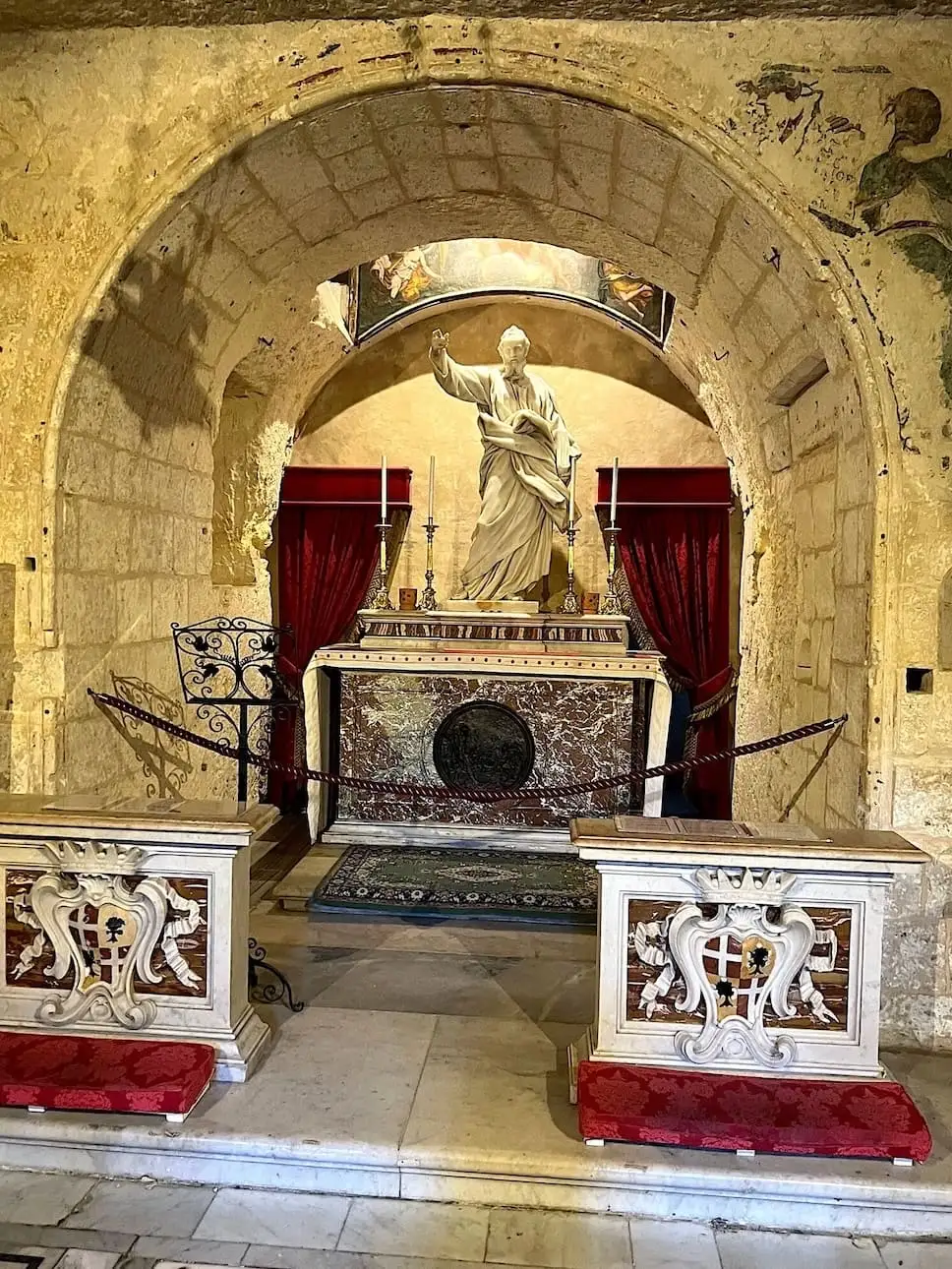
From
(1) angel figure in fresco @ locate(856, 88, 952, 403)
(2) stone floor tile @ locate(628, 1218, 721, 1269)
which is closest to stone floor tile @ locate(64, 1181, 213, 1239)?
(2) stone floor tile @ locate(628, 1218, 721, 1269)

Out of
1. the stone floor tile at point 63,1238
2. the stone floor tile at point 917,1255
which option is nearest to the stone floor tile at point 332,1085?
the stone floor tile at point 63,1238

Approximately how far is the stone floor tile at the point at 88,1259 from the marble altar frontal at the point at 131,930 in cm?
60

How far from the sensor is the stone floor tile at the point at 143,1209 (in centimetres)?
211

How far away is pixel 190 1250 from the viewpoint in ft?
6.66

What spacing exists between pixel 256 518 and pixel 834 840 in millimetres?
4318

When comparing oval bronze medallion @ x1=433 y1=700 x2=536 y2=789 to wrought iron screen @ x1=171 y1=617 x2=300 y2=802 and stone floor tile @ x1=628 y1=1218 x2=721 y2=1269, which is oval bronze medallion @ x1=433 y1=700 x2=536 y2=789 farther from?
stone floor tile @ x1=628 y1=1218 x2=721 y2=1269

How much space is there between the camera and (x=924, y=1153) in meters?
2.22

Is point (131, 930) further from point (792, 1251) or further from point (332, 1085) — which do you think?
point (792, 1251)

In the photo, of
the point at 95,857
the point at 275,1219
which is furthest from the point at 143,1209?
the point at 95,857

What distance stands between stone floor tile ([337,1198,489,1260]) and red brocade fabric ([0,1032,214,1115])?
0.56 meters

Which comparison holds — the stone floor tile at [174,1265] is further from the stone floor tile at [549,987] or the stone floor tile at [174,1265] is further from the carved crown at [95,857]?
the stone floor tile at [549,987]

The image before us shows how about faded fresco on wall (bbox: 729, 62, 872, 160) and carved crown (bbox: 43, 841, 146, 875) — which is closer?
carved crown (bbox: 43, 841, 146, 875)

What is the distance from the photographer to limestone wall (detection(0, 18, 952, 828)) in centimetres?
287

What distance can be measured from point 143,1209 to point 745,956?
5.58ft
